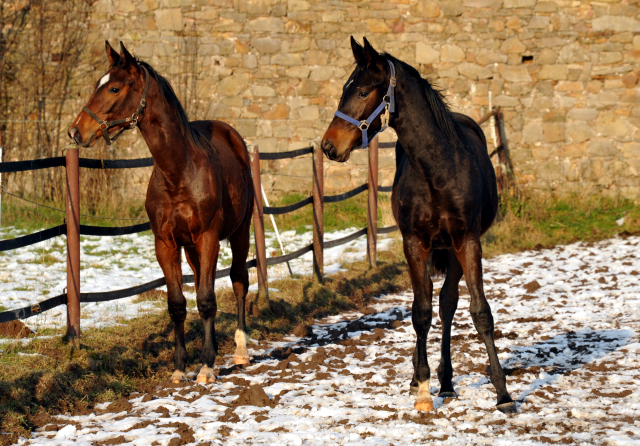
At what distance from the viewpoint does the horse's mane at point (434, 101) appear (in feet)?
13.7

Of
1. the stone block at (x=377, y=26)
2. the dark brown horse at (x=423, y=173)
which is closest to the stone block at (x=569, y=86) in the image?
the stone block at (x=377, y=26)

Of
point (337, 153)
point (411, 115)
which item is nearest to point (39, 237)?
point (337, 153)

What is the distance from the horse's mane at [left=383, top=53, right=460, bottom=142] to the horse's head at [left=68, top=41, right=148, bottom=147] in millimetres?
1723

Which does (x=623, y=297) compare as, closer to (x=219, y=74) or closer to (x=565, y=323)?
(x=565, y=323)

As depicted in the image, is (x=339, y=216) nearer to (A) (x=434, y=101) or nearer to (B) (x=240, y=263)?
(B) (x=240, y=263)

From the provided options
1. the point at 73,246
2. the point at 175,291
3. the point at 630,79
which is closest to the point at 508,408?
the point at 175,291

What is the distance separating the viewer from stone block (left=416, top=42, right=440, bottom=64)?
11789 mm

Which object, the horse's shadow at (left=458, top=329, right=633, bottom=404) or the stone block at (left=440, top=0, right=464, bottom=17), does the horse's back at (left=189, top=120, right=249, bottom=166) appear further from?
the stone block at (left=440, top=0, right=464, bottom=17)

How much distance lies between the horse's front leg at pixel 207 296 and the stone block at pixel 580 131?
8.59 metres

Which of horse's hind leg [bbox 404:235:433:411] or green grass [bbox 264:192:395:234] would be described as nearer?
horse's hind leg [bbox 404:235:433:411]

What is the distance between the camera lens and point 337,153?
12.9ft

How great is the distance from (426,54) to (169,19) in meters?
4.38

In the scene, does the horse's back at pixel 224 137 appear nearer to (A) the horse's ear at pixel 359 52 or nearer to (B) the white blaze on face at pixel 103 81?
(B) the white blaze on face at pixel 103 81

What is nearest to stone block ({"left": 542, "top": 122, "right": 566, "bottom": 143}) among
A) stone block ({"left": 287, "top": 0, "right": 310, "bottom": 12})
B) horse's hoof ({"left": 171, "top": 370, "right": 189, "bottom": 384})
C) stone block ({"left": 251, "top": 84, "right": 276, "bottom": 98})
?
stone block ({"left": 287, "top": 0, "right": 310, "bottom": 12})
